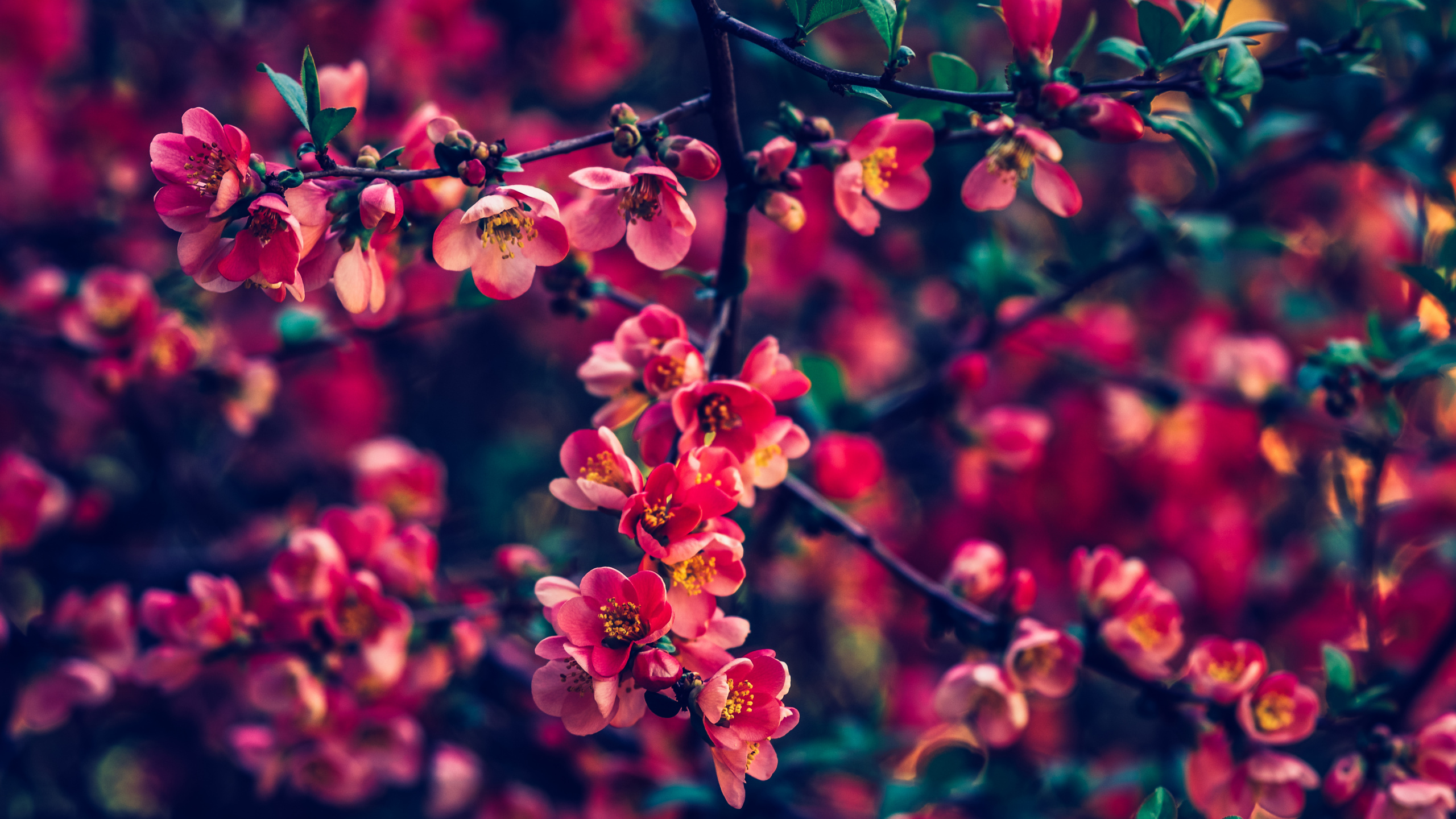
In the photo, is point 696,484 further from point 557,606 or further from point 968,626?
point 968,626

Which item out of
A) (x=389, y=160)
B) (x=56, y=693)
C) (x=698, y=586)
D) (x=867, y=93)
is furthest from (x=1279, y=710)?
(x=56, y=693)

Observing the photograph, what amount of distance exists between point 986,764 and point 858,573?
597mm

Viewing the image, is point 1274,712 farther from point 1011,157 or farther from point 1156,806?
point 1011,157

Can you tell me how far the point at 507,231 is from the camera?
2.43ft

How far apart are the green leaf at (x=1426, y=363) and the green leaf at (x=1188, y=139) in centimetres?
28

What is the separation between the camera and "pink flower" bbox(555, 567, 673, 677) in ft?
2.05

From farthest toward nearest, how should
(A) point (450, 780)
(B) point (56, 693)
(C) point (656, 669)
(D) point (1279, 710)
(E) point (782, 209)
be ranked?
(A) point (450, 780) < (B) point (56, 693) < (D) point (1279, 710) < (E) point (782, 209) < (C) point (656, 669)

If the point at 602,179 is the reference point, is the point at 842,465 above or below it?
below

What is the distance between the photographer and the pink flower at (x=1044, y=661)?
0.83 metres

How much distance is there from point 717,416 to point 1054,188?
1.22ft

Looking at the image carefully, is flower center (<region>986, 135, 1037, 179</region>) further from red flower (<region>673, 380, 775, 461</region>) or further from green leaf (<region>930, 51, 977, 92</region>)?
red flower (<region>673, 380, 775, 461</region>)

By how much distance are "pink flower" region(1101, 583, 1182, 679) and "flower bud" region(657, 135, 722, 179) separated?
0.58 m

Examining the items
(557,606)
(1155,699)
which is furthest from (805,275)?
(557,606)

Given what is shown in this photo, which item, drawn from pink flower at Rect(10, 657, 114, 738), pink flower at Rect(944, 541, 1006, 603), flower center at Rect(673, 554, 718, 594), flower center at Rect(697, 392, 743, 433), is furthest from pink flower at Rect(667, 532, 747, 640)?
pink flower at Rect(10, 657, 114, 738)
